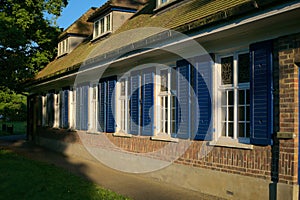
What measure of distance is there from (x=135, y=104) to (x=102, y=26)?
7.01m

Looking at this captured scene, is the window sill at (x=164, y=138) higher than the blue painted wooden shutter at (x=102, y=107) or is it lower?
lower

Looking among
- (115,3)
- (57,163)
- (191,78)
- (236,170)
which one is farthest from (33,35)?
(236,170)

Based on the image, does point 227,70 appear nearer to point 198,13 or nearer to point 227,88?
point 227,88

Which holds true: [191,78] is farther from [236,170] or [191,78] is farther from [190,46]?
[236,170]

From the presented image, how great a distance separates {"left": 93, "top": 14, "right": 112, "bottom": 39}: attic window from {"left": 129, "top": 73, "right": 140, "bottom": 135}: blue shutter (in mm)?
5296

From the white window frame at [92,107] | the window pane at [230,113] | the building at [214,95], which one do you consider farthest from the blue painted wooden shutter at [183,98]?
the white window frame at [92,107]

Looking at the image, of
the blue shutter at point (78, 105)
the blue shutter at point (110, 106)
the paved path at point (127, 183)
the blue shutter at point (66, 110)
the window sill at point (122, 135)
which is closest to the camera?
the paved path at point (127, 183)

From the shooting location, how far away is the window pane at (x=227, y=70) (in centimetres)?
859

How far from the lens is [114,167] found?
518 inches

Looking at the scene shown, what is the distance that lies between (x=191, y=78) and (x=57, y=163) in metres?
7.13

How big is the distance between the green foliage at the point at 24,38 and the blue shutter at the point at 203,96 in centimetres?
1019

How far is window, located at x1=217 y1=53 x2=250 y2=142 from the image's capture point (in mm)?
8203

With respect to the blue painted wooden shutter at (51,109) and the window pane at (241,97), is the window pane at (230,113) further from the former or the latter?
the blue painted wooden shutter at (51,109)

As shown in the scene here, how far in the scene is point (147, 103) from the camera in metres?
11.4
